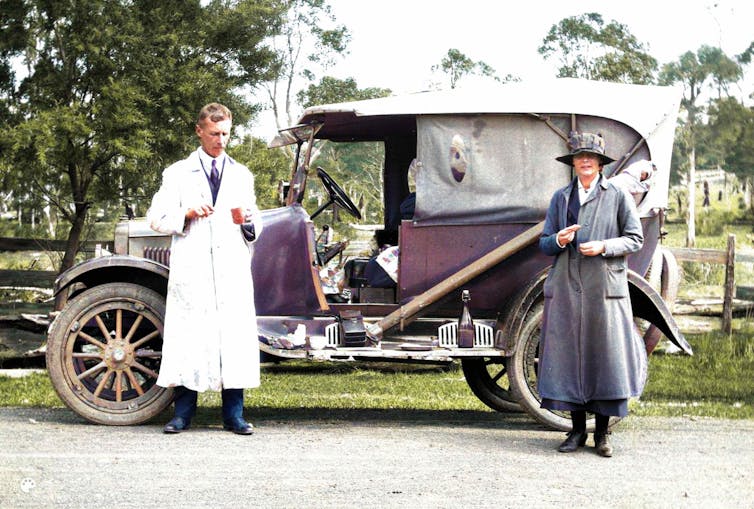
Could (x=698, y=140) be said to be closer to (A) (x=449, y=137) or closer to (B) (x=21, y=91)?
(B) (x=21, y=91)

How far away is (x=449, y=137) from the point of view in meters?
7.99

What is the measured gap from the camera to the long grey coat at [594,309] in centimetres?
682

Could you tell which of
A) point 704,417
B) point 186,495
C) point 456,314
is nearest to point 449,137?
point 456,314

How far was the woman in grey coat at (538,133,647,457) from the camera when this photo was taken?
682 cm

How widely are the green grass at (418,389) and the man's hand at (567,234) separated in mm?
2210

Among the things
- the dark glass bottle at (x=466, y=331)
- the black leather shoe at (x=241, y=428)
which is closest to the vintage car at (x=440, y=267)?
the dark glass bottle at (x=466, y=331)

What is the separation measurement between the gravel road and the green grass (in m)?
1.08

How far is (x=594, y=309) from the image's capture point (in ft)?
Answer: 22.4

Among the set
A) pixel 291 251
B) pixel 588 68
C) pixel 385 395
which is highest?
pixel 588 68

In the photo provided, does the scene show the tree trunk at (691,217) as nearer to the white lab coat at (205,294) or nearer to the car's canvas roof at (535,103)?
the car's canvas roof at (535,103)

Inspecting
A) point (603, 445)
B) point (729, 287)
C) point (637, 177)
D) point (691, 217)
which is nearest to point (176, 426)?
point (603, 445)

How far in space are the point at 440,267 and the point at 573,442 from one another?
165 cm

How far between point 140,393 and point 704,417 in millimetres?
4286

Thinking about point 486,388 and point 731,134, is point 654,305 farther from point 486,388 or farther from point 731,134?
point 731,134
